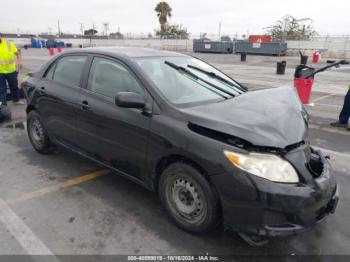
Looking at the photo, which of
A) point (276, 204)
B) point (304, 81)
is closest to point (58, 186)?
point (276, 204)

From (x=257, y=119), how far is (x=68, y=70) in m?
2.69

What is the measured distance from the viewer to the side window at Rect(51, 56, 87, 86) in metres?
4.02

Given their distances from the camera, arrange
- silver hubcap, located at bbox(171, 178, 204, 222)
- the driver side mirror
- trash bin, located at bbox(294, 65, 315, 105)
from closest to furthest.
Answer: silver hubcap, located at bbox(171, 178, 204, 222)
the driver side mirror
trash bin, located at bbox(294, 65, 315, 105)

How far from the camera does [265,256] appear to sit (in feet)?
8.84

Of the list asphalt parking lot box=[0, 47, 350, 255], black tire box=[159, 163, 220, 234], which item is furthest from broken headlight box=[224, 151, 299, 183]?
asphalt parking lot box=[0, 47, 350, 255]

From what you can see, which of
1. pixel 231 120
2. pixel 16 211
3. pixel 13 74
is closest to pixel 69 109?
pixel 16 211

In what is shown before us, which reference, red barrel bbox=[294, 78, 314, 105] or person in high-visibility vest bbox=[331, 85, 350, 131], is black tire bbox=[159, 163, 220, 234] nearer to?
person in high-visibility vest bbox=[331, 85, 350, 131]

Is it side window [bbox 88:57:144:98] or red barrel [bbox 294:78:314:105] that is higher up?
side window [bbox 88:57:144:98]

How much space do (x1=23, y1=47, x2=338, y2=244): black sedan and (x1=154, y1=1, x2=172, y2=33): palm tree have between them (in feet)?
214

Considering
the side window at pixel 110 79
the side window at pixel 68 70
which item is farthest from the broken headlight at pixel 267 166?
the side window at pixel 68 70

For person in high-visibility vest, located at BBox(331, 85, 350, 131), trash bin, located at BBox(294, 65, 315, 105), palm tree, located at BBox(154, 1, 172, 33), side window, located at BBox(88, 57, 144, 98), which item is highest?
palm tree, located at BBox(154, 1, 172, 33)

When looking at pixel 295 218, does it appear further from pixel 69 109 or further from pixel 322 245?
pixel 69 109

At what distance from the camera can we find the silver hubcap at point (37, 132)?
4.76 metres

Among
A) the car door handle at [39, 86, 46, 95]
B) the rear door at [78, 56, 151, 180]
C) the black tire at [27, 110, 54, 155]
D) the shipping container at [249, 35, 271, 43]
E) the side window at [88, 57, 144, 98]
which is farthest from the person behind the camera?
the shipping container at [249, 35, 271, 43]
